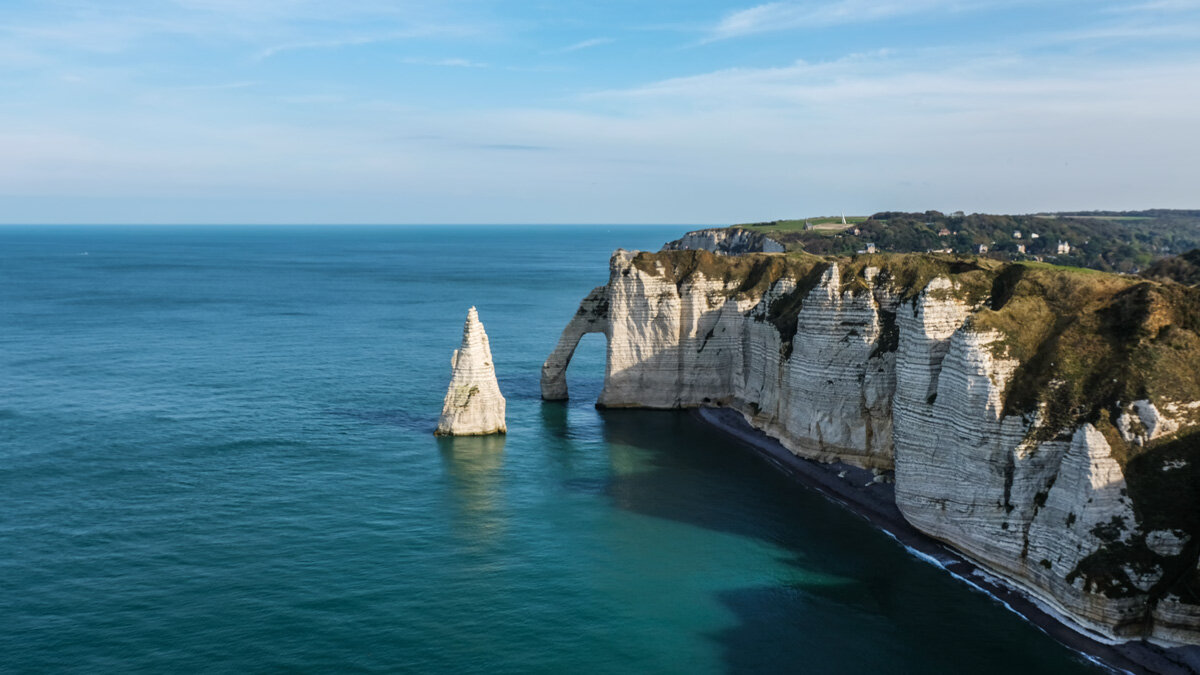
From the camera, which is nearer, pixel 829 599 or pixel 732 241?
pixel 829 599

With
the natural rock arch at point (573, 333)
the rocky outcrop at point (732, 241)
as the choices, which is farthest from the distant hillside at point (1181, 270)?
the rocky outcrop at point (732, 241)

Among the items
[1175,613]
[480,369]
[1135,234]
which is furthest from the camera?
[1135,234]

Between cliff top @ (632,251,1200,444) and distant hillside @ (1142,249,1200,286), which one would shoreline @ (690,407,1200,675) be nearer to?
cliff top @ (632,251,1200,444)

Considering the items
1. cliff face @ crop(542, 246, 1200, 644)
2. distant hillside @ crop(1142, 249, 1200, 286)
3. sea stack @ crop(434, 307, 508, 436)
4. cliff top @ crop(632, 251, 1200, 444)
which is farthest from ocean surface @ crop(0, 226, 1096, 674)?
distant hillside @ crop(1142, 249, 1200, 286)

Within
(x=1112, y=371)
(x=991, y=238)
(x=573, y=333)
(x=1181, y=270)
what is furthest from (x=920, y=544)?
(x=991, y=238)

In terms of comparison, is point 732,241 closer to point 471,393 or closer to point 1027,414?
point 471,393

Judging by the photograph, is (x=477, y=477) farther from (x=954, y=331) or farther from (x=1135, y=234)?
(x=1135, y=234)

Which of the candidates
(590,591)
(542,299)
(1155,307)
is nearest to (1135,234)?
(542,299)
